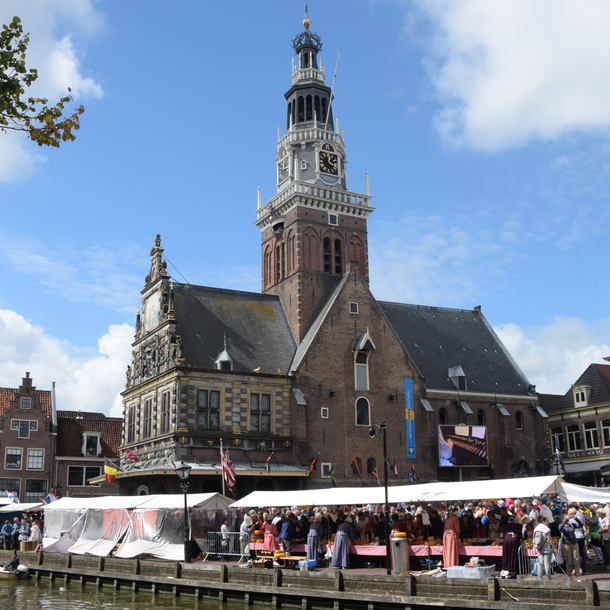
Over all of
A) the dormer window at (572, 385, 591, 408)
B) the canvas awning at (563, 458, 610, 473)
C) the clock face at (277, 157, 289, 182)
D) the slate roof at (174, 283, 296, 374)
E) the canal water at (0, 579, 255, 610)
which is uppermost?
the clock face at (277, 157, 289, 182)

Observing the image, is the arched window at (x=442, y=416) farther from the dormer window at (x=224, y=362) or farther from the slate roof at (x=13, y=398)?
the slate roof at (x=13, y=398)

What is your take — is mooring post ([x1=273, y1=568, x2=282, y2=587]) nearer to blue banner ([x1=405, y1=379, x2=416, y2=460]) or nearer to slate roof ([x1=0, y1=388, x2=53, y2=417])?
blue banner ([x1=405, y1=379, x2=416, y2=460])

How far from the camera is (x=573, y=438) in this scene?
5894 cm

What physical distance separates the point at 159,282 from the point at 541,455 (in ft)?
102

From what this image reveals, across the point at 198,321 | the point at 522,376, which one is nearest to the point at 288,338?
the point at 198,321

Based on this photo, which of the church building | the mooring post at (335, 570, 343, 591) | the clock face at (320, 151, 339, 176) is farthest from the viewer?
the clock face at (320, 151, 339, 176)

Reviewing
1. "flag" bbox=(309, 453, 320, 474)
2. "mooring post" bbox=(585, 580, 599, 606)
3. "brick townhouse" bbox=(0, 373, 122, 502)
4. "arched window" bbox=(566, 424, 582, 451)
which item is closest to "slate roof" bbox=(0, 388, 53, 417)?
"brick townhouse" bbox=(0, 373, 122, 502)

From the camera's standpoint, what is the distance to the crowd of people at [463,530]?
825 inches

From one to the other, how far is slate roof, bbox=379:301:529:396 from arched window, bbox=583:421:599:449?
5.30 metres

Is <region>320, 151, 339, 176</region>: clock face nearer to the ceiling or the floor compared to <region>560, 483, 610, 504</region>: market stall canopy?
nearer to the ceiling

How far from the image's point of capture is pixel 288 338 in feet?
167

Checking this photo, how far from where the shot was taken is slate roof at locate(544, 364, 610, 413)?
5694 cm

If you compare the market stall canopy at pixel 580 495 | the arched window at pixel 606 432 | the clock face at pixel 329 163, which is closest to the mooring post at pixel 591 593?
the market stall canopy at pixel 580 495

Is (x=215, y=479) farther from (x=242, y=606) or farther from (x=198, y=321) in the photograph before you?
(x=242, y=606)
